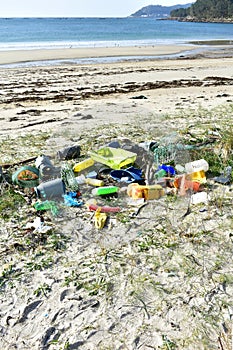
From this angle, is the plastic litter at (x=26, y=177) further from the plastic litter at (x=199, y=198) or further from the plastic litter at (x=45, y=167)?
the plastic litter at (x=199, y=198)

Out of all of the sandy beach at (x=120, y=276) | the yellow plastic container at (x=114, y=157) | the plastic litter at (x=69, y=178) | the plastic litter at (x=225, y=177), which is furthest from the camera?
the yellow plastic container at (x=114, y=157)

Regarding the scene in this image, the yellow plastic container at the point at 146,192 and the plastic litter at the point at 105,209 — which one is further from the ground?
the yellow plastic container at the point at 146,192

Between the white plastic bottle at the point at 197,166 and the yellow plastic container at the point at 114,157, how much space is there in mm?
685

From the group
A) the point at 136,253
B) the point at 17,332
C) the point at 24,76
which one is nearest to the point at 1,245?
the point at 17,332

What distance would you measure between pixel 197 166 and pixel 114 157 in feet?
3.46

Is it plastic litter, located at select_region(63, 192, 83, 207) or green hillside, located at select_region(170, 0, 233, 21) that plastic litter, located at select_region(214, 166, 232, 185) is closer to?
plastic litter, located at select_region(63, 192, 83, 207)


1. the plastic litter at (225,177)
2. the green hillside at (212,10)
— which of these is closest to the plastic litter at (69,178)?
the plastic litter at (225,177)

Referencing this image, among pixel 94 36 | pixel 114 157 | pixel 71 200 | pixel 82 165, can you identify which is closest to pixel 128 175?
pixel 114 157

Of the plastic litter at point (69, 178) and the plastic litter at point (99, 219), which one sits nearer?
the plastic litter at point (99, 219)

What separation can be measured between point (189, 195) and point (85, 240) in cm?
136

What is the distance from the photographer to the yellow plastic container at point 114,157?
174 inches

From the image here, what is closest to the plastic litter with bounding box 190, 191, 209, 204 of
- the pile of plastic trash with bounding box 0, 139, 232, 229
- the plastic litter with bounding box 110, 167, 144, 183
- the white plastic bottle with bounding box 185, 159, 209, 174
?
the pile of plastic trash with bounding box 0, 139, 232, 229

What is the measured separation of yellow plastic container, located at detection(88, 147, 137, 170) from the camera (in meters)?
4.43

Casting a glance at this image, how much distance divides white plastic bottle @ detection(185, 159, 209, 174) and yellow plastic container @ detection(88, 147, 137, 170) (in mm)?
685
